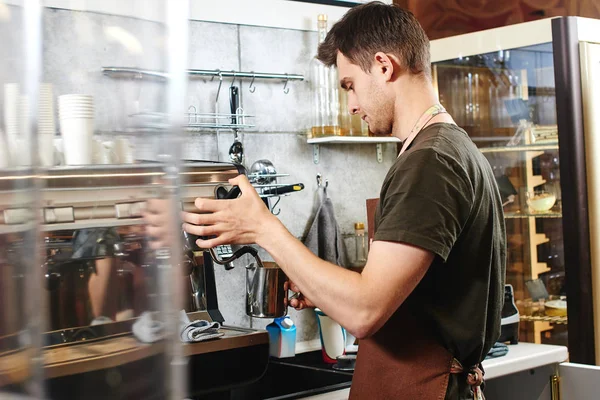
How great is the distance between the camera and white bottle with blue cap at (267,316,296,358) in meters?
2.77

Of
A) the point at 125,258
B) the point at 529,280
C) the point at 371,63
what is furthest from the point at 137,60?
the point at 529,280

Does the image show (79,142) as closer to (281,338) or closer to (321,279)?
(321,279)

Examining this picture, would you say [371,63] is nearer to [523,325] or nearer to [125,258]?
[125,258]

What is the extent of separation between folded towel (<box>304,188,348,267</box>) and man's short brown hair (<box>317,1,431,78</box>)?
1465 mm

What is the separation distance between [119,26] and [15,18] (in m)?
0.06

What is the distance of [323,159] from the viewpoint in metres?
3.23

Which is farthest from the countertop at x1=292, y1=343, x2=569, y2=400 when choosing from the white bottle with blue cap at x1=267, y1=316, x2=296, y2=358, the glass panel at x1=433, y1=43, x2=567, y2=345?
the white bottle with blue cap at x1=267, y1=316, x2=296, y2=358

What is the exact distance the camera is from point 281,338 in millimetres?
2771

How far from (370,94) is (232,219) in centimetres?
52

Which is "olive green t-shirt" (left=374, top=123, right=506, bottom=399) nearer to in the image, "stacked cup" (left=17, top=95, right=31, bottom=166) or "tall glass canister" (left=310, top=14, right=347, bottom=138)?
"stacked cup" (left=17, top=95, right=31, bottom=166)

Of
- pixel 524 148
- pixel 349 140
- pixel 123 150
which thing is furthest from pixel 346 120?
pixel 123 150

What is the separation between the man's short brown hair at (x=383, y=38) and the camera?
1.63m

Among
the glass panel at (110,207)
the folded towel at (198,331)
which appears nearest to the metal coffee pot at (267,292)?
the folded towel at (198,331)

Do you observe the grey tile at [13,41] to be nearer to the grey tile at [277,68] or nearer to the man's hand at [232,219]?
the man's hand at [232,219]
